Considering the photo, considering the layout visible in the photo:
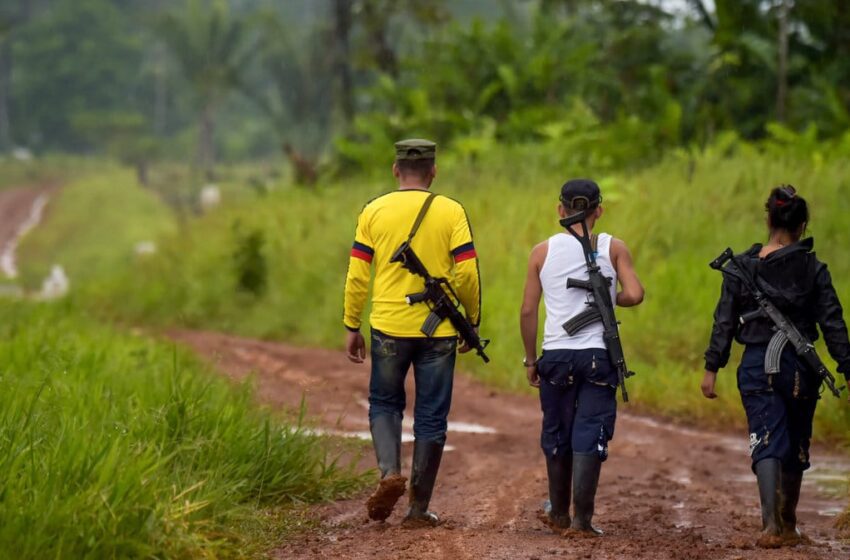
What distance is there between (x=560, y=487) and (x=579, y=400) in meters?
0.48

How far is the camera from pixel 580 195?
6348 millimetres

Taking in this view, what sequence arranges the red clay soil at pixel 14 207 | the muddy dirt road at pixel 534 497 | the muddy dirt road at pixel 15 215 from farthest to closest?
the red clay soil at pixel 14 207, the muddy dirt road at pixel 15 215, the muddy dirt road at pixel 534 497

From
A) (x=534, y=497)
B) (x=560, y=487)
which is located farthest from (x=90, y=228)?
(x=560, y=487)

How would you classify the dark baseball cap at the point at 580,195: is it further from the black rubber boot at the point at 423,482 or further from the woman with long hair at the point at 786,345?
the black rubber boot at the point at 423,482

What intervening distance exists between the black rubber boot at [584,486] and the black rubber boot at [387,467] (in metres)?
0.84

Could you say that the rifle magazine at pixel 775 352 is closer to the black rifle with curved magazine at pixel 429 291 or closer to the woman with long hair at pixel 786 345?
the woman with long hair at pixel 786 345

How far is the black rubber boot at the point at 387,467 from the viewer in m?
6.27

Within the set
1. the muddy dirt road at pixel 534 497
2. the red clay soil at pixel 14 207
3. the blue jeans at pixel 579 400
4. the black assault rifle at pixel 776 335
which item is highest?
the red clay soil at pixel 14 207

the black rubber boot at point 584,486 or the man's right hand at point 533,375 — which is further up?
the man's right hand at point 533,375

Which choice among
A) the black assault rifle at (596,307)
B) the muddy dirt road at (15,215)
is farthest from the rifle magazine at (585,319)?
the muddy dirt road at (15,215)

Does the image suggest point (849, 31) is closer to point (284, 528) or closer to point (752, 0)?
point (752, 0)

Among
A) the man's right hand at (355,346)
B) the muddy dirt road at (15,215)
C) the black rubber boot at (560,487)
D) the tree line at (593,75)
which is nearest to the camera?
the black rubber boot at (560,487)

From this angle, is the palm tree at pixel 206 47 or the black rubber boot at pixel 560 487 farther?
the palm tree at pixel 206 47

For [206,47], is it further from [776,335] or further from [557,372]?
[776,335]
